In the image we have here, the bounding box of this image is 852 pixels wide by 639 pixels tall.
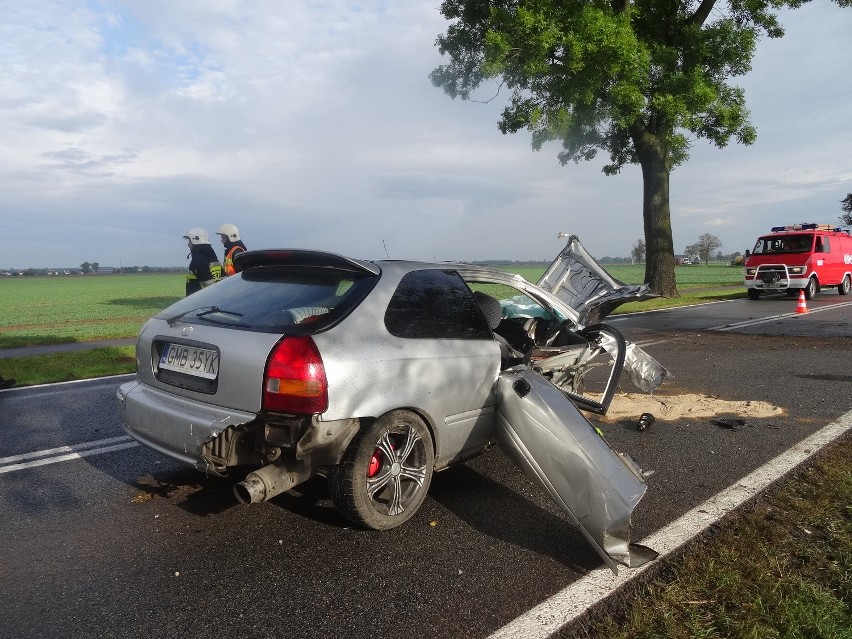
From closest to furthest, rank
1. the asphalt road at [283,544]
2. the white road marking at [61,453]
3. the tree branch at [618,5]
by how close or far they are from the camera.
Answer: the asphalt road at [283,544] → the white road marking at [61,453] → the tree branch at [618,5]

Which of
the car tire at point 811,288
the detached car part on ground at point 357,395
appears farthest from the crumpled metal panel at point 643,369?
the car tire at point 811,288

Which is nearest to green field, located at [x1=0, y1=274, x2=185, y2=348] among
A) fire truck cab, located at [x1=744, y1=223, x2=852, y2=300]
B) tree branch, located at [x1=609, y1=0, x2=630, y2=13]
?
tree branch, located at [x1=609, y1=0, x2=630, y2=13]

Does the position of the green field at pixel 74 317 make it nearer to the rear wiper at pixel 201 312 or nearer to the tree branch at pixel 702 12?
the rear wiper at pixel 201 312

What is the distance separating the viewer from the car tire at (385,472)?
3164 mm

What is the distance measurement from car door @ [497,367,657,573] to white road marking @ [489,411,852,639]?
0.15m

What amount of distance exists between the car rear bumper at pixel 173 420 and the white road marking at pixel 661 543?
5.16 ft

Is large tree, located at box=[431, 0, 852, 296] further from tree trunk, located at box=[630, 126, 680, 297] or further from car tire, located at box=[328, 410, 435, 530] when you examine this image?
car tire, located at box=[328, 410, 435, 530]

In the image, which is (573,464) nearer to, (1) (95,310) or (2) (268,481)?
(2) (268,481)

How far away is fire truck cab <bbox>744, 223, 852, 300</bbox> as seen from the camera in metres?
22.2

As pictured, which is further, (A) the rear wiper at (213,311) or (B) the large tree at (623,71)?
(B) the large tree at (623,71)

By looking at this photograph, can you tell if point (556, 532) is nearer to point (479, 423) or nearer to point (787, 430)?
point (479, 423)

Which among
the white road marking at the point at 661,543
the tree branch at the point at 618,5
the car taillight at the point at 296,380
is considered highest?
the tree branch at the point at 618,5

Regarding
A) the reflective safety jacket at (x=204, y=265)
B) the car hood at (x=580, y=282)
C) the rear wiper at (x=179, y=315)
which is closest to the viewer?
the rear wiper at (x=179, y=315)

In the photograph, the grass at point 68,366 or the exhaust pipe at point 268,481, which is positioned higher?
the exhaust pipe at point 268,481
